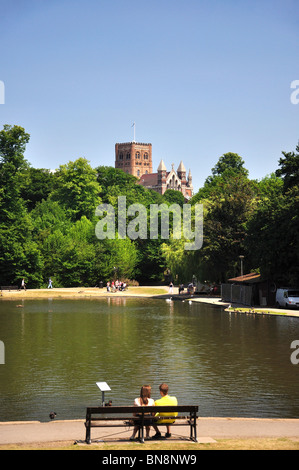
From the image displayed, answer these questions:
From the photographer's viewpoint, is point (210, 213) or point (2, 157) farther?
point (2, 157)

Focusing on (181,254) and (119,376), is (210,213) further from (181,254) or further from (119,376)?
Answer: (119,376)

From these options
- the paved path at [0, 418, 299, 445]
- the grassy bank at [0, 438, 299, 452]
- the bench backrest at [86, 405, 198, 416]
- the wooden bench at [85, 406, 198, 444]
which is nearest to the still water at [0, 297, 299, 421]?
the paved path at [0, 418, 299, 445]

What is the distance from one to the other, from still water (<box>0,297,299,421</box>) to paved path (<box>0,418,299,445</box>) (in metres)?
2.23

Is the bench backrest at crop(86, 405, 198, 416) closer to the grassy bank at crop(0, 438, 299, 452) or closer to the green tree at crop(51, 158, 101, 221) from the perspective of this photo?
the grassy bank at crop(0, 438, 299, 452)

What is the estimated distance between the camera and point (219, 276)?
80.3 meters

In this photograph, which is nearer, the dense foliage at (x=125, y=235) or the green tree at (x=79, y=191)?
the dense foliage at (x=125, y=235)

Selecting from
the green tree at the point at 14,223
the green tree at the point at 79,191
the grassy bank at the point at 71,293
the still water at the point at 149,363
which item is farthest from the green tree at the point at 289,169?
the green tree at the point at 79,191

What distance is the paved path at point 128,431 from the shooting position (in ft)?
49.3

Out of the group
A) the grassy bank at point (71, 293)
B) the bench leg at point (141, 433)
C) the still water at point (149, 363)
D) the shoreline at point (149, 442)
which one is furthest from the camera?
the grassy bank at point (71, 293)

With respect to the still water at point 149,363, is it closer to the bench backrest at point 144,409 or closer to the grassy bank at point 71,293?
the bench backrest at point 144,409

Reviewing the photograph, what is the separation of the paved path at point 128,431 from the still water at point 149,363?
7.32ft

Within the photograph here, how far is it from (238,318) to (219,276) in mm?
28703
